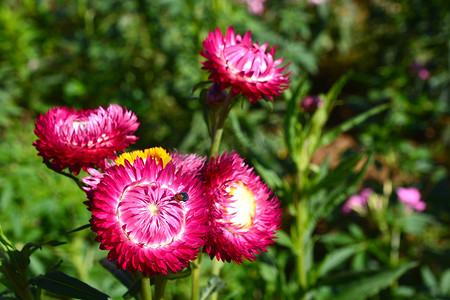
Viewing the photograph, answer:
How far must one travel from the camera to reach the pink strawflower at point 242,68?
673mm

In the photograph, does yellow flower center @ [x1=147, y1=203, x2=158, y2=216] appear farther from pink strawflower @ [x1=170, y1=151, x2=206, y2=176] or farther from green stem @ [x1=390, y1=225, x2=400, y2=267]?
green stem @ [x1=390, y1=225, x2=400, y2=267]

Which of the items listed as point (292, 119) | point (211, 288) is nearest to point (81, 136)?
point (211, 288)

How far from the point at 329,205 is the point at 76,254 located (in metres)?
0.99

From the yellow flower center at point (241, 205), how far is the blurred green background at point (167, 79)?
1.09 m

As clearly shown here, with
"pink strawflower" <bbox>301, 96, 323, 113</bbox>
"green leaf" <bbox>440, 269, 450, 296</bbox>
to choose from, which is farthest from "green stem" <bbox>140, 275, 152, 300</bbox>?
"green leaf" <bbox>440, 269, 450, 296</bbox>

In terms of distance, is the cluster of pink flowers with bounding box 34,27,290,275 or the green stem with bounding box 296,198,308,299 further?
the green stem with bounding box 296,198,308,299

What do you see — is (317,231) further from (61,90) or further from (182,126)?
(61,90)

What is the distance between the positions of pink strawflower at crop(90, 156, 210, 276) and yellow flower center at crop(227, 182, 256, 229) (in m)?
0.05

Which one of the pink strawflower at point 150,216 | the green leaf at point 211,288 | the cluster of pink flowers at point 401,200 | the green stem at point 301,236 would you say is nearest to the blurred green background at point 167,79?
the cluster of pink flowers at point 401,200

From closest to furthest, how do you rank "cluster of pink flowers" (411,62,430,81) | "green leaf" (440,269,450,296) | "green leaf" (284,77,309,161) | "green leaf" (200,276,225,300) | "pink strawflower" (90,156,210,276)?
"pink strawflower" (90,156,210,276)
"green leaf" (200,276,225,300)
"green leaf" (284,77,309,161)
"green leaf" (440,269,450,296)
"cluster of pink flowers" (411,62,430,81)

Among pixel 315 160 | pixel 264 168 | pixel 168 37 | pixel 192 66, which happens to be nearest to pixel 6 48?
pixel 168 37

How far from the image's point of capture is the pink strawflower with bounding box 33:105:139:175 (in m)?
0.63

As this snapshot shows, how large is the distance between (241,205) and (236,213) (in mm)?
19

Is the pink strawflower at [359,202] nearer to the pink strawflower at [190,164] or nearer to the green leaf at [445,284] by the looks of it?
the green leaf at [445,284]
